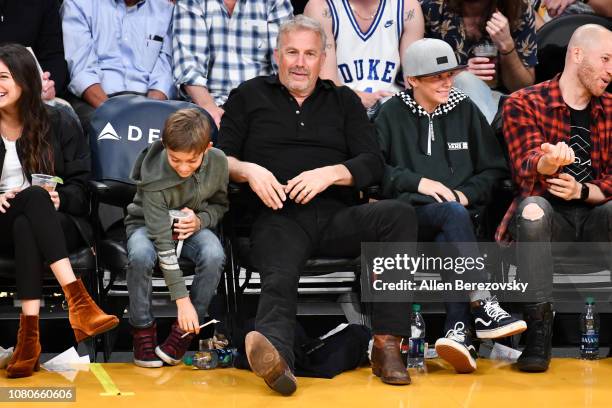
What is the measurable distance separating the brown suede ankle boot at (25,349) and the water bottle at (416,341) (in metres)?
1.50

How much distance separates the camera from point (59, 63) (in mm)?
5676

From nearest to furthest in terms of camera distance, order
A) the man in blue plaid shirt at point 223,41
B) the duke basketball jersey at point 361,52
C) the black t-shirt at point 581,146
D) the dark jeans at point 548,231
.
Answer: the dark jeans at point 548,231 → the black t-shirt at point 581,146 → the man in blue plaid shirt at point 223,41 → the duke basketball jersey at point 361,52

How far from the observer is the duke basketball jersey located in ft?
18.9

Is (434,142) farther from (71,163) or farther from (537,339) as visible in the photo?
(71,163)

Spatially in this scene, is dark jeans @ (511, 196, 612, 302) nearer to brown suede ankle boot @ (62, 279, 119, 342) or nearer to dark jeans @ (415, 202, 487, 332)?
dark jeans @ (415, 202, 487, 332)

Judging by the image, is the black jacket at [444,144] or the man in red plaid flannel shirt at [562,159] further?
the black jacket at [444,144]

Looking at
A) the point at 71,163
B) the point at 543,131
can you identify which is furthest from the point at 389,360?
the point at 71,163

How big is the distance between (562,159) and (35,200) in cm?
218

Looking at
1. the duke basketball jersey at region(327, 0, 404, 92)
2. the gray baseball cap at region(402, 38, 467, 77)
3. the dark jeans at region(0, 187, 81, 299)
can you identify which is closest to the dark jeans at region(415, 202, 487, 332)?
the gray baseball cap at region(402, 38, 467, 77)

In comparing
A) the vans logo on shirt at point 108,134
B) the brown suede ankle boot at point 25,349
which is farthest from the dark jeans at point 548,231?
the brown suede ankle boot at point 25,349

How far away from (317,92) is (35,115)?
123cm

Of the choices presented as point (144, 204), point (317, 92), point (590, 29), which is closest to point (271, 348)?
point (144, 204)

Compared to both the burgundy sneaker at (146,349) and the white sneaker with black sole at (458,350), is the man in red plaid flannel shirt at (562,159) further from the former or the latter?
the burgundy sneaker at (146,349)

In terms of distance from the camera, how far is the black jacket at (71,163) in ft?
15.6
